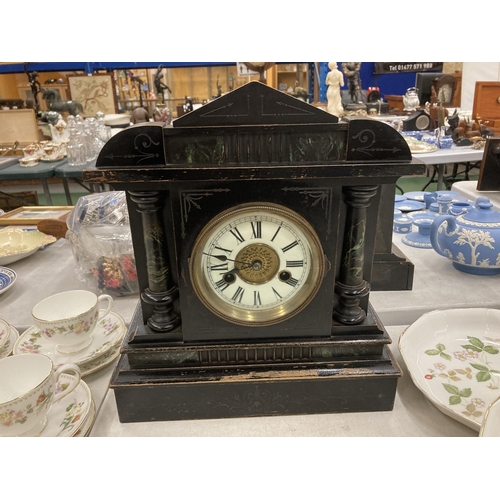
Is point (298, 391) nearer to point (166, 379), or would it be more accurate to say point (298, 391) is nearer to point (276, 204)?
point (166, 379)

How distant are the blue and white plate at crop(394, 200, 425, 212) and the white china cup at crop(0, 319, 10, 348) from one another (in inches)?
59.0

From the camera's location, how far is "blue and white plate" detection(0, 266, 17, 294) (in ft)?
4.34

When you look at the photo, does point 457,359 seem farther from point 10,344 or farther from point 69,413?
point 10,344

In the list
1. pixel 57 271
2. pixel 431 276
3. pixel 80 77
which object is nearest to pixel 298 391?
pixel 431 276

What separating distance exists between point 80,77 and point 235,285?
3.73 metres

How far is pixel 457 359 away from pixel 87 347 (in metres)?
0.87

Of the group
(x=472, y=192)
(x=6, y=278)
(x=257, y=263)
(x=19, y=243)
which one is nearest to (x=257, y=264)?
(x=257, y=263)

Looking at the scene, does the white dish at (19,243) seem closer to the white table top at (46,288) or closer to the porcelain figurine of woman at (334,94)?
the white table top at (46,288)

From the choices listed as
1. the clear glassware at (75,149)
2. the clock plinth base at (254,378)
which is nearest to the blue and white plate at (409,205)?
the clock plinth base at (254,378)

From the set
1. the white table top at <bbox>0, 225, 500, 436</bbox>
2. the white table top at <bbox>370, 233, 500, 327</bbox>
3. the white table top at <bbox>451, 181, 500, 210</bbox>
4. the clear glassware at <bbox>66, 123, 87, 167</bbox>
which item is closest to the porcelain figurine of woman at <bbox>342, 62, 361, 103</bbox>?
the white table top at <bbox>451, 181, 500, 210</bbox>

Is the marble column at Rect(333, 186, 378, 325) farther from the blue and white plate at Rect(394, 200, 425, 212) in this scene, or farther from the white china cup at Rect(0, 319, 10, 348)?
the blue and white plate at Rect(394, 200, 425, 212)

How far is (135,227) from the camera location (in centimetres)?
82

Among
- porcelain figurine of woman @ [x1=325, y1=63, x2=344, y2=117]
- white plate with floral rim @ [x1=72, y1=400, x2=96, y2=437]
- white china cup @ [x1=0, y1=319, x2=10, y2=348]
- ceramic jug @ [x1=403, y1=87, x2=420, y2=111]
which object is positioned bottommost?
white plate with floral rim @ [x1=72, y1=400, x2=96, y2=437]

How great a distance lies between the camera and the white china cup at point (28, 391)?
0.73m
